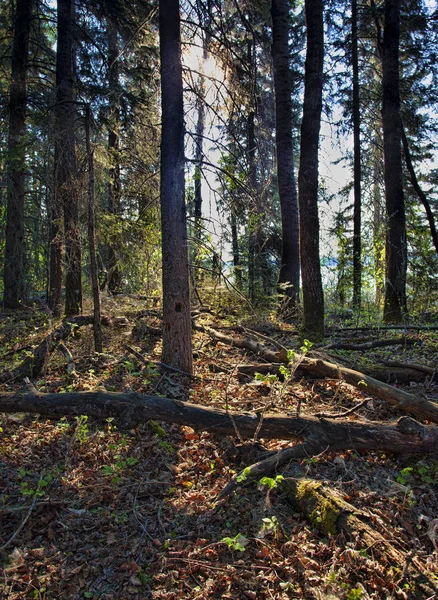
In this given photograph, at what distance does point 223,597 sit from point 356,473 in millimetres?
1635

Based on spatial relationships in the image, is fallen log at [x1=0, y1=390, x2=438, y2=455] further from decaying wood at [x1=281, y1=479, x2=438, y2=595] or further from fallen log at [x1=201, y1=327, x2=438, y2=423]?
decaying wood at [x1=281, y1=479, x2=438, y2=595]

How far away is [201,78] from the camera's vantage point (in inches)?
246

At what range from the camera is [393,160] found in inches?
393

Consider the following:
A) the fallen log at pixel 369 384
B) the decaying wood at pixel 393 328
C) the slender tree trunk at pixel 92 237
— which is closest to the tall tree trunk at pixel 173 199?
the fallen log at pixel 369 384

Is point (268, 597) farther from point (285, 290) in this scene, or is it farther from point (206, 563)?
point (285, 290)

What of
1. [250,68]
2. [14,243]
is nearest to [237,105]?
[250,68]

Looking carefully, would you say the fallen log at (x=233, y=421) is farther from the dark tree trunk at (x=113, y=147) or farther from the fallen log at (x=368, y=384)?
the dark tree trunk at (x=113, y=147)

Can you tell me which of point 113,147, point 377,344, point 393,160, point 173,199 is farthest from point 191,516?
point 393,160

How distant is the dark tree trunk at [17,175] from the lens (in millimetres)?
10375

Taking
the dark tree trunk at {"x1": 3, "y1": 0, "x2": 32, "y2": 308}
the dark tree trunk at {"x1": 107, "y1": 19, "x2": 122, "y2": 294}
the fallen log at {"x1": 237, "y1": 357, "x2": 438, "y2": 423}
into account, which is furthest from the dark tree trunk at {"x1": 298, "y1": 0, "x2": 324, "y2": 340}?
the dark tree trunk at {"x1": 3, "y1": 0, "x2": 32, "y2": 308}

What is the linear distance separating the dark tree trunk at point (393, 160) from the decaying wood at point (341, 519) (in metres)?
7.19

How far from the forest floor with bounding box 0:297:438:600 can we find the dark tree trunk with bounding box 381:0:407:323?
199 inches

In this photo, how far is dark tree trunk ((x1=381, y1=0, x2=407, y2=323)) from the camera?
9.66 meters

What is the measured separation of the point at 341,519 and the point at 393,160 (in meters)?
9.33
